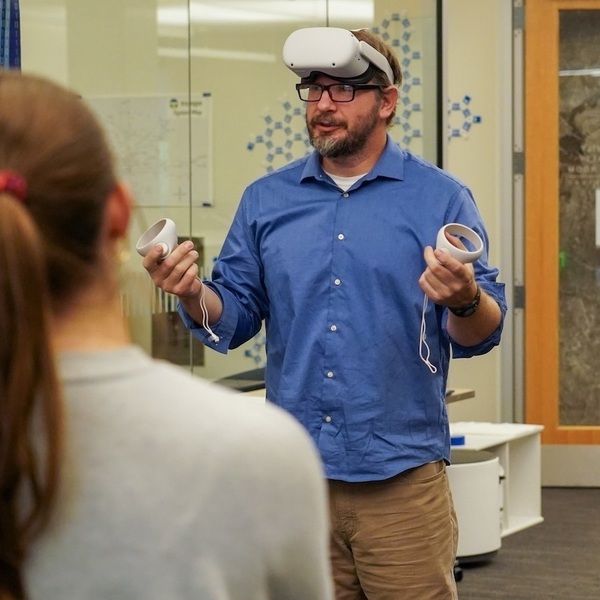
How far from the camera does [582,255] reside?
639 cm

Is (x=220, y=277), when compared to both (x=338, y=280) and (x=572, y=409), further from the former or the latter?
(x=572, y=409)

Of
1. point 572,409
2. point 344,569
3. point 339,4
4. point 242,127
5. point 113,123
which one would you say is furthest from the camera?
point 572,409

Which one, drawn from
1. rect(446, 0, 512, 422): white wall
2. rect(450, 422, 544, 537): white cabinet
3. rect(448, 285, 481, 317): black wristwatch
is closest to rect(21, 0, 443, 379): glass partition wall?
rect(448, 285, 481, 317): black wristwatch

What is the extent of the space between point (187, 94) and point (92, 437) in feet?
10.5

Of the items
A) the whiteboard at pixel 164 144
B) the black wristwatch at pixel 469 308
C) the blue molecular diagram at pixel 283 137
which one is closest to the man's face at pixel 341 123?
the black wristwatch at pixel 469 308

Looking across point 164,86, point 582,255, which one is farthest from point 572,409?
point 164,86

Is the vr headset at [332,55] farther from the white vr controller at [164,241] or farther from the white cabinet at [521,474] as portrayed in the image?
the white cabinet at [521,474]

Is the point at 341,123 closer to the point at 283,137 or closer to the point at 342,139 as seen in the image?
the point at 342,139

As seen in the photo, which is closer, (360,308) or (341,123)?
(360,308)

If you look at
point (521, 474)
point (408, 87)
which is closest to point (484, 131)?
point (408, 87)

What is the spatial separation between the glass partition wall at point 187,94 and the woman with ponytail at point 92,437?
180 centimetres

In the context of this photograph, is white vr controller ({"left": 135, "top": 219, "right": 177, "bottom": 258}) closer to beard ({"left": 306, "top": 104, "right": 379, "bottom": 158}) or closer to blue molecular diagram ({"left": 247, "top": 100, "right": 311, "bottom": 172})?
Result: beard ({"left": 306, "top": 104, "right": 379, "bottom": 158})

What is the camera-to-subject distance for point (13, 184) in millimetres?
892

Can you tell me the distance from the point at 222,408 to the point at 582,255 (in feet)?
18.6
